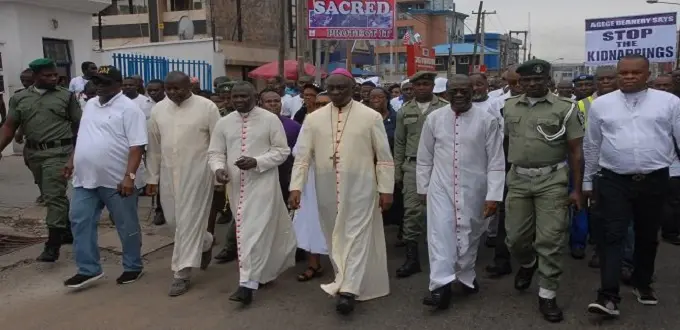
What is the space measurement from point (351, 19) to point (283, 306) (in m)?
9.11

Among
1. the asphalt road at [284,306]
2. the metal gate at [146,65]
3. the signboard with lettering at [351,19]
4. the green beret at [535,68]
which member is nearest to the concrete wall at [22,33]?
the metal gate at [146,65]

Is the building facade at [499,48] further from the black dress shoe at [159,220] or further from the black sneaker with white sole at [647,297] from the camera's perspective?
the black sneaker with white sole at [647,297]

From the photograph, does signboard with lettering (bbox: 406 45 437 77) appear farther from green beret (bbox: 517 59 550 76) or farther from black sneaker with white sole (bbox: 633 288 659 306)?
black sneaker with white sole (bbox: 633 288 659 306)

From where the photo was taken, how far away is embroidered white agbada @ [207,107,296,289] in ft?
16.5

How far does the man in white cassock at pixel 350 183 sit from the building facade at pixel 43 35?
26.7ft

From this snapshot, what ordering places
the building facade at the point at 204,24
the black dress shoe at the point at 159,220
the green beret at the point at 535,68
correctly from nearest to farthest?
1. the green beret at the point at 535,68
2. the black dress shoe at the point at 159,220
3. the building facade at the point at 204,24

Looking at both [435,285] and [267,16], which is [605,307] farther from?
[267,16]

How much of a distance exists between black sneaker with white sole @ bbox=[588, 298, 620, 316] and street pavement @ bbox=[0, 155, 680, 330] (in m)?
0.09

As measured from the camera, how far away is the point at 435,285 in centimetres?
471

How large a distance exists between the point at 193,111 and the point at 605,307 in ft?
11.4

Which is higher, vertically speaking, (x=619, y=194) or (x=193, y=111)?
(x=193, y=111)

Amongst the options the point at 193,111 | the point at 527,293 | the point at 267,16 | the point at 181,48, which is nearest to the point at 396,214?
the point at 527,293

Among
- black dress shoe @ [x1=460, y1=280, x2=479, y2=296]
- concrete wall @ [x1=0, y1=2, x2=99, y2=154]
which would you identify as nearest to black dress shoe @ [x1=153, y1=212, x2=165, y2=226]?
black dress shoe @ [x1=460, y1=280, x2=479, y2=296]

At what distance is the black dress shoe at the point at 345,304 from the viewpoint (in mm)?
4684
